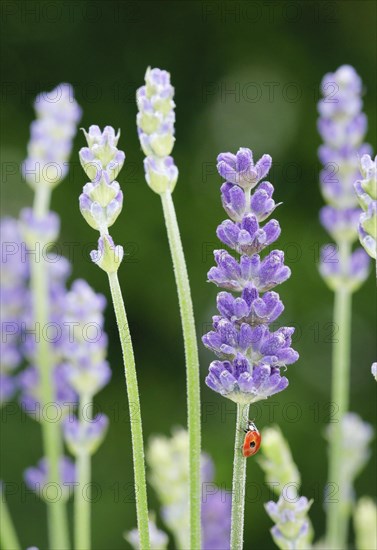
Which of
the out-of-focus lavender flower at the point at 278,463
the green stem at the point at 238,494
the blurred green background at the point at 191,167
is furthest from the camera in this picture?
the blurred green background at the point at 191,167

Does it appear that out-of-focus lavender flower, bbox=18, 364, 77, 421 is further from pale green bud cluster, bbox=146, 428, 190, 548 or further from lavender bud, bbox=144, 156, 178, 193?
lavender bud, bbox=144, 156, 178, 193

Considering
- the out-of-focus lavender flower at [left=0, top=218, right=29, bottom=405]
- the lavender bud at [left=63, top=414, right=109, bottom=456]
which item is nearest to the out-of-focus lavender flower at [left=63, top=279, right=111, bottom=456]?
the lavender bud at [left=63, top=414, right=109, bottom=456]

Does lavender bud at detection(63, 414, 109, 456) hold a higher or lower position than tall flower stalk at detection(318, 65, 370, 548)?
lower

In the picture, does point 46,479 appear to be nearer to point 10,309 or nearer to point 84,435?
point 84,435

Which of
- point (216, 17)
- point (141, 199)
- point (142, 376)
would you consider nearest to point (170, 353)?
point (142, 376)

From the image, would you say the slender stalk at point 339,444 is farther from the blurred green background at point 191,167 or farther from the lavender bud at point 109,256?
the blurred green background at point 191,167

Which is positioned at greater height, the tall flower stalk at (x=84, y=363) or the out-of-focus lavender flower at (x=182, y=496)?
the tall flower stalk at (x=84, y=363)

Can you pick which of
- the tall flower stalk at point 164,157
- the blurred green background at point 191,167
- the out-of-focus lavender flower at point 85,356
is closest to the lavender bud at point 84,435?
the out-of-focus lavender flower at point 85,356
